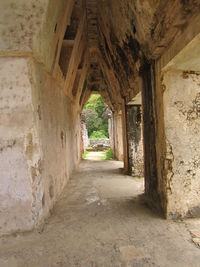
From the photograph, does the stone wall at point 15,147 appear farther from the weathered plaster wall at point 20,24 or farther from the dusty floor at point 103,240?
the dusty floor at point 103,240

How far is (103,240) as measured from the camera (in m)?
2.33

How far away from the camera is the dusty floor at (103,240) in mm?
1953

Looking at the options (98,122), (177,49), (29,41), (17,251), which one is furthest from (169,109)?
(98,122)

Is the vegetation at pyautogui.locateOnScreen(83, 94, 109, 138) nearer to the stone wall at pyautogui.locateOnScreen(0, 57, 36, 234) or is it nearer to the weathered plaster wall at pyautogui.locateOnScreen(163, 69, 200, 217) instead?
the weathered plaster wall at pyautogui.locateOnScreen(163, 69, 200, 217)

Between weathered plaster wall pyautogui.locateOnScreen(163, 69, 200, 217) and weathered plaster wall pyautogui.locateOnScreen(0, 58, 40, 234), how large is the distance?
207 centimetres

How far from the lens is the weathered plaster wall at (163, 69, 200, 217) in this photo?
108 inches

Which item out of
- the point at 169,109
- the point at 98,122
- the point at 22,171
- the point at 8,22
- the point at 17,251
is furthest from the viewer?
the point at 98,122

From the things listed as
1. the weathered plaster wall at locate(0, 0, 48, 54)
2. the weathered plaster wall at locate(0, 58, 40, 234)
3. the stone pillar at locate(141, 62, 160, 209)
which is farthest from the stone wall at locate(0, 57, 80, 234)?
the stone pillar at locate(141, 62, 160, 209)

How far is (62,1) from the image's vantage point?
3.16 meters

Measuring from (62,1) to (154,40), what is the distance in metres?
1.86

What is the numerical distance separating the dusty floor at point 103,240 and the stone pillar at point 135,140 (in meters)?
2.28

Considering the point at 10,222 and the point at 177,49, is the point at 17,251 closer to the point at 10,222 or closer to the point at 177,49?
the point at 10,222

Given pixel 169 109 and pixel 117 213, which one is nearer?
pixel 169 109

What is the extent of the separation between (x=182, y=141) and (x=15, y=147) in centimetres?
249
